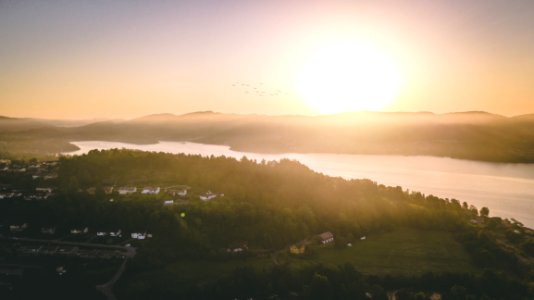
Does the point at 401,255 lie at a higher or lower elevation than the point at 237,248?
lower

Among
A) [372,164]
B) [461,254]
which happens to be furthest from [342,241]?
[372,164]

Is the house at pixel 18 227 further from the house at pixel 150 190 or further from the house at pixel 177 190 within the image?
the house at pixel 177 190

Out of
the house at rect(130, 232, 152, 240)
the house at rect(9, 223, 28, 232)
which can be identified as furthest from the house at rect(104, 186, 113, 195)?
the house at rect(130, 232, 152, 240)

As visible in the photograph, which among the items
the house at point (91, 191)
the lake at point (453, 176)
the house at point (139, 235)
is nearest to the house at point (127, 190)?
the house at point (91, 191)

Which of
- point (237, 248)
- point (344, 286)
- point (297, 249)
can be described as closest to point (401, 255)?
point (297, 249)

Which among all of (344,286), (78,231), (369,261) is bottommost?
(369,261)

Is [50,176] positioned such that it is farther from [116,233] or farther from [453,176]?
[453,176]

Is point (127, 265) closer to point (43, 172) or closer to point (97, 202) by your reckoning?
point (97, 202)
